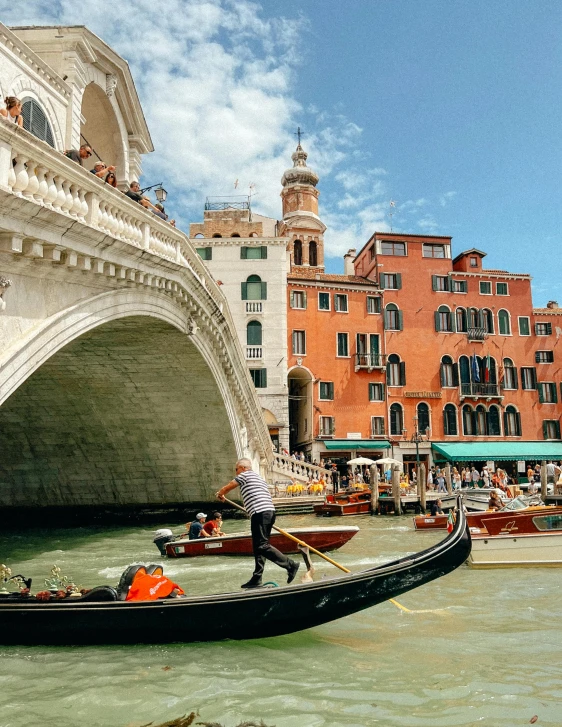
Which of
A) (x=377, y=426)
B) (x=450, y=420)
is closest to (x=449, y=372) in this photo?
(x=450, y=420)

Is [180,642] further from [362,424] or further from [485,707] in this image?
[362,424]

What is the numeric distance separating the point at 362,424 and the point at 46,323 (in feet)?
61.6

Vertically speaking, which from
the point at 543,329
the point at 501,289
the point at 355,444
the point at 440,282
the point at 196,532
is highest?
the point at 440,282

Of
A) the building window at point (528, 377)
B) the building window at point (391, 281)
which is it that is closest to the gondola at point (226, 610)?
the building window at point (391, 281)

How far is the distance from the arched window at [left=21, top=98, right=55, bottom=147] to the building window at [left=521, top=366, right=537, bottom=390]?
21.2 m

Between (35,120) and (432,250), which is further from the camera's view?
(432,250)

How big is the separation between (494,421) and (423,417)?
3.01m

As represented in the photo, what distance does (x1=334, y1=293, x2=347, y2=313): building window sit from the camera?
24.5 m

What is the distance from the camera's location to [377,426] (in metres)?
23.9

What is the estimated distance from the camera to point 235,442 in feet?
46.3

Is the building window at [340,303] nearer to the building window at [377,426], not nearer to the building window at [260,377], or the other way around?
the building window at [260,377]

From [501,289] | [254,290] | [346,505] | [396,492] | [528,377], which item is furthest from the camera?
[501,289]

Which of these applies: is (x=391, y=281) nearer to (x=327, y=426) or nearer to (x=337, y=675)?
(x=327, y=426)

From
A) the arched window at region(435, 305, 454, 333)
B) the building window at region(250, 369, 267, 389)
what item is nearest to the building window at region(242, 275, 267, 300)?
the building window at region(250, 369, 267, 389)
